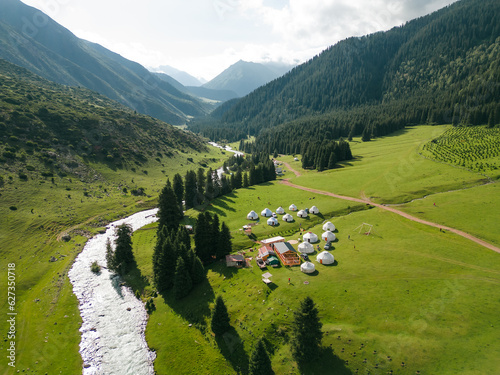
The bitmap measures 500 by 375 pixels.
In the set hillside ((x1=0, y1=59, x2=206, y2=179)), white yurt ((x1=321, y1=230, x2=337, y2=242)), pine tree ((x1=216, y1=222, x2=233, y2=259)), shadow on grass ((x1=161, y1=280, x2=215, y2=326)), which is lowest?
shadow on grass ((x1=161, y1=280, x2=215, y2=326))

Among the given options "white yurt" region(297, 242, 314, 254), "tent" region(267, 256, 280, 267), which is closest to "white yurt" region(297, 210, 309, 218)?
"white yurt" region(297, 242, 314, 254)

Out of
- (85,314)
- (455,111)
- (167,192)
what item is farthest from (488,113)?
Answer: (85,314)

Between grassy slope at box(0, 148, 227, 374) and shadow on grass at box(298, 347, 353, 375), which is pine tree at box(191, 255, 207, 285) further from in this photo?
shadow on grass at box(298, 347, 353, 375)

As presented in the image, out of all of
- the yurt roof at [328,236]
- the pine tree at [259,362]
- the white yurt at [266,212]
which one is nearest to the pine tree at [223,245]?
the white yurt at [266,212]

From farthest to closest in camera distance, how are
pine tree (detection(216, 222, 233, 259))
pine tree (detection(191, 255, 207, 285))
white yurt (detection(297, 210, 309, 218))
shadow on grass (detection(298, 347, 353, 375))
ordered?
white yurt (detection(297, 210, 309, 218)) < pine tree (detection(216, 222, 233, 259)) < pine tree (detection(191, 255, 207, 285)) < shadow on grass (detection(298, 347, 353, 375))

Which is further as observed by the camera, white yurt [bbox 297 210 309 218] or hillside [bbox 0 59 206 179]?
hillside [bbox 0 59 206 179]

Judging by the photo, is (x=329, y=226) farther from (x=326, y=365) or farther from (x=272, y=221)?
(x=326, y=365)

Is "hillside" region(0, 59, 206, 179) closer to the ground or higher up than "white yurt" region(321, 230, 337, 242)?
higher up

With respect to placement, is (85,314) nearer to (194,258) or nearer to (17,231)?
(194,258)
